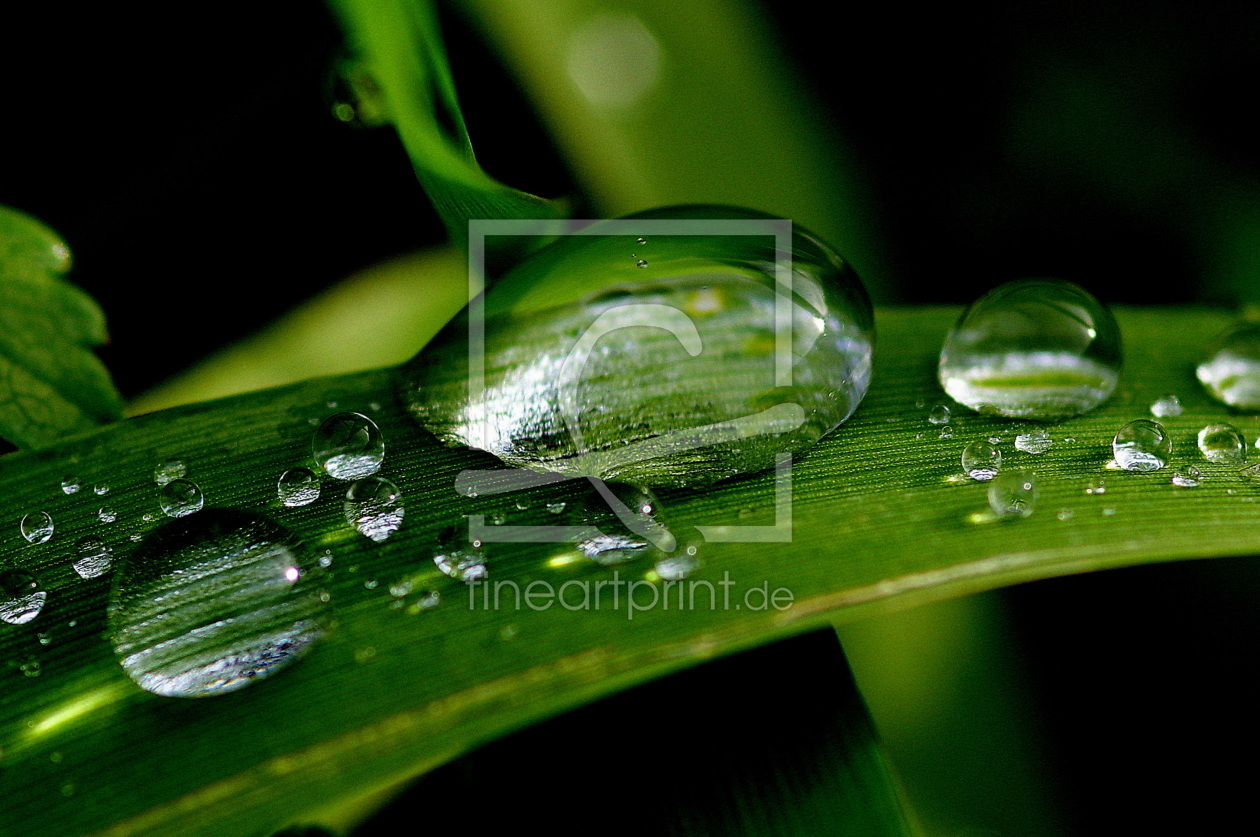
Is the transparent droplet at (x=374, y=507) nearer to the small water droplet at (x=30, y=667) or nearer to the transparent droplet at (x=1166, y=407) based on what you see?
the small water droplet at (x=30, y=667)

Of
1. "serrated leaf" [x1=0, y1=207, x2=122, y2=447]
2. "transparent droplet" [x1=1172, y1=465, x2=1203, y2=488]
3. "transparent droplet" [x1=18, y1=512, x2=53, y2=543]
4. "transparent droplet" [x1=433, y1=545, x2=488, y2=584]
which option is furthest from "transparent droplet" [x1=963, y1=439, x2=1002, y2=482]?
"serrated leaf" [x1=0, y1=207, x2=122, y2=447]

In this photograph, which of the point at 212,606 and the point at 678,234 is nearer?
the point at 212,606

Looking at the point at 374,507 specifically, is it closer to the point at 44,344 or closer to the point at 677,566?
the point at 677,566

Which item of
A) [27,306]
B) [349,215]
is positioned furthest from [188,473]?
[349,215]

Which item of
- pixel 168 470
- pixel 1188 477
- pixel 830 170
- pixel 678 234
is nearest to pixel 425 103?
pixel 678 234

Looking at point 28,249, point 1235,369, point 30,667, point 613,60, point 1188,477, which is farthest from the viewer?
point 613,60

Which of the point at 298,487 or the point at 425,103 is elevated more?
the point at 425,103

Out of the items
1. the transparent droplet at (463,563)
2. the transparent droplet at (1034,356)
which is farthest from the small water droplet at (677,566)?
the transparent droplet at (1034,356)
